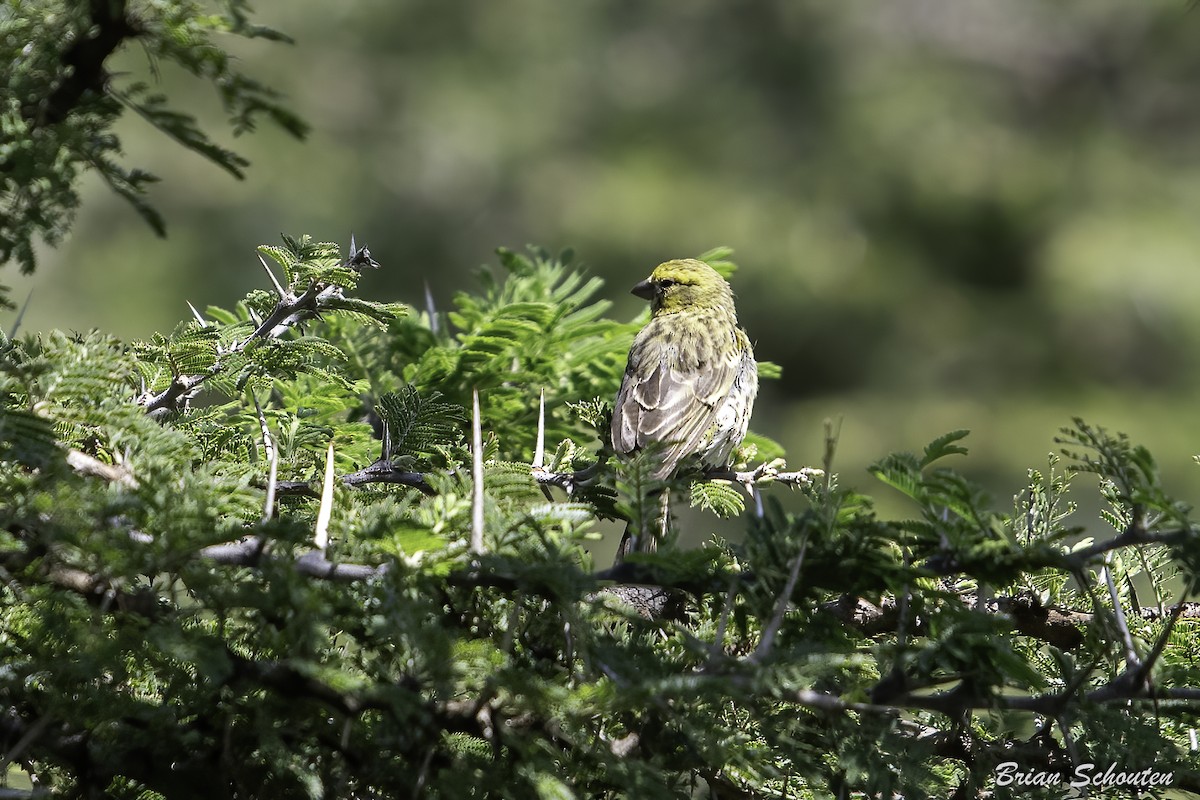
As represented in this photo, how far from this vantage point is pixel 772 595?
129 cm

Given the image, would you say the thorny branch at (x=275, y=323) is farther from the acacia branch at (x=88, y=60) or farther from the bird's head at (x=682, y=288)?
the bird's head at (x=682, y=288)

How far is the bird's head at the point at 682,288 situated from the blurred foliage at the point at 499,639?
3160 mm

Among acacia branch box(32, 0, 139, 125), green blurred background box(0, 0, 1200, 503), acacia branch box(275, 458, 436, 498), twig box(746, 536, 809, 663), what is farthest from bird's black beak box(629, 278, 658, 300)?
green blurred background box(0, 0, 1200, 503)

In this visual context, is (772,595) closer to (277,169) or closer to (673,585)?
(673,585)

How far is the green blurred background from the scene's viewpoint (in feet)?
31.8

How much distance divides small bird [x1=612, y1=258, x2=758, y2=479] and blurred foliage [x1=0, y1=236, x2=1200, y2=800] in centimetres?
215

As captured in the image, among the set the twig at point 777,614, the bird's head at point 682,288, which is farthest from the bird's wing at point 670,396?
the twig at point 777,614

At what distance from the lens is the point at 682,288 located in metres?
4.72

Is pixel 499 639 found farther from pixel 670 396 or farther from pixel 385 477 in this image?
pixel 670 396

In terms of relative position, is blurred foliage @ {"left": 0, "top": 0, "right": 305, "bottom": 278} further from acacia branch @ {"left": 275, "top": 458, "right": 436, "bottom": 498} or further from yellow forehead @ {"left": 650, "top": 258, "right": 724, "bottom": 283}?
→ yellow forehead @ {"left": 650, "top": 258, "right": 724, "bottom": 283}

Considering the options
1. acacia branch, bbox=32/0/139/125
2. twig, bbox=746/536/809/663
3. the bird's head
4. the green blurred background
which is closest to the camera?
acacia branch, bbox=32/0/139/125

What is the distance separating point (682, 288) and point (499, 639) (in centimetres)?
344

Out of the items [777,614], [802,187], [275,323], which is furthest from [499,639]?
[802,187]

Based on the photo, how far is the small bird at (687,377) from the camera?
3877 millimetres
